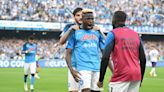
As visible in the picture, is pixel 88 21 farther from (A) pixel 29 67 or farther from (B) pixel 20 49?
(B) pixel 20 49

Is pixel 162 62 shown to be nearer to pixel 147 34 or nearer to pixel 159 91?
pixel 147 34

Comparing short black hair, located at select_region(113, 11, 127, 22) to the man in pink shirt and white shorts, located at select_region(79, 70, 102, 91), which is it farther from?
white shorts, located at select_region(79, 70, 102, 91)

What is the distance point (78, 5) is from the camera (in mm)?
51594

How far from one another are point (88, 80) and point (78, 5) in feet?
138

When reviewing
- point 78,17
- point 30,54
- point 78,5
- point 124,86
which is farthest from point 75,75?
point 78,5

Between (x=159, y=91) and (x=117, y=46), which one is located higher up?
(x=117, y=46)

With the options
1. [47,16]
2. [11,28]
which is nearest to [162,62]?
[47,16]

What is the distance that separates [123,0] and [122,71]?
47716 mm

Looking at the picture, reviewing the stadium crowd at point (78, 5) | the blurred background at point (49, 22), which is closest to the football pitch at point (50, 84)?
the blurred background at point (49, 22)

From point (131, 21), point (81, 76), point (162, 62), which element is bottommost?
point (162, 62)

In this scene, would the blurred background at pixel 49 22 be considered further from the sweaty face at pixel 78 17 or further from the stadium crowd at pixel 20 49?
the sweaty face at pixel 78 17

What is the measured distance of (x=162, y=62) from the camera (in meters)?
51.9

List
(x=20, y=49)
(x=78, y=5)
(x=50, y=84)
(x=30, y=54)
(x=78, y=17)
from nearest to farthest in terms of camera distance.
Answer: (x=78, y=17) < (x=30, y=54) < (x=50, y=84) < (x=20, y=49) < (x=78, y=5)

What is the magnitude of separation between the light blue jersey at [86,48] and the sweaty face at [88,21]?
21cm
